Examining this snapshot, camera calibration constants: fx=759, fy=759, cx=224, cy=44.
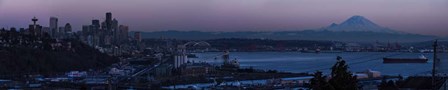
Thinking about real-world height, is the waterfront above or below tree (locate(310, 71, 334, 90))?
below

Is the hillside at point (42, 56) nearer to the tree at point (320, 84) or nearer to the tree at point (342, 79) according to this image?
the tree at point (320, 84)

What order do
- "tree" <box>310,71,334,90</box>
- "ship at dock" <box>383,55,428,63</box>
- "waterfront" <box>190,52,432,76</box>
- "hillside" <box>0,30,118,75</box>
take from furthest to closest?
"ship at dock" <box>383,55,428,63</box> < "waterfront" <box>190,52,432,76</box> < "hillside" <box>0,30,118,75</box> < "tree" <box>310,71,334,90</box>

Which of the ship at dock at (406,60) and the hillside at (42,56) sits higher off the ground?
the hillside at (42,56)

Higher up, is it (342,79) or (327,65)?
(342,79)

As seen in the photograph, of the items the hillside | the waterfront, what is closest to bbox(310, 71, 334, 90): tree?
the hillside

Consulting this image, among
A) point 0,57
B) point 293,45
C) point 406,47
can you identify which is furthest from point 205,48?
point 0,57

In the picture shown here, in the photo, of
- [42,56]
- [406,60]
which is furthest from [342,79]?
[406,60]

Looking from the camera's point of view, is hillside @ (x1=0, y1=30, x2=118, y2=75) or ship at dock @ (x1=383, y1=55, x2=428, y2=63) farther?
ship at dock @ (x1=383, y1=55, x2=428, y2=63)

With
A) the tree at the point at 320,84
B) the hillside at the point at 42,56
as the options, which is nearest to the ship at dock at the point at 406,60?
the hillside at the point at 42,56

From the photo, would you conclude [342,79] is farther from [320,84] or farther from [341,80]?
[320,84]

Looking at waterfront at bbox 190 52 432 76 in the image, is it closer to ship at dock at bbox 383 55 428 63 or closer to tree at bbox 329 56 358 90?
ship at dock at bbox 383 55 428 63

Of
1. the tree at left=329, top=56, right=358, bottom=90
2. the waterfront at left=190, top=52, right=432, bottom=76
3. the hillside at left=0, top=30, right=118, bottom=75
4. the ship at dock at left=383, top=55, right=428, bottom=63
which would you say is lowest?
the waterfront at left=190, top=52, right=432, bottom=76
